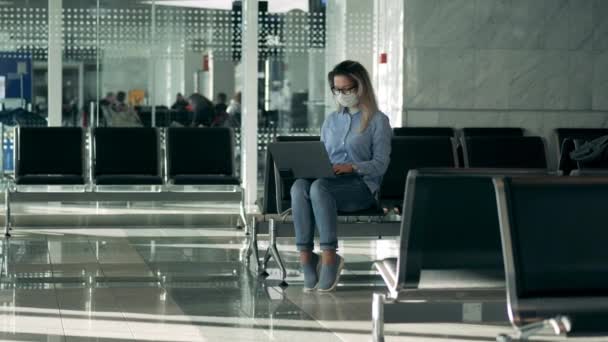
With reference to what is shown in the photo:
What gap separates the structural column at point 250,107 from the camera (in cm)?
1362

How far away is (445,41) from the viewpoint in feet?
41.6

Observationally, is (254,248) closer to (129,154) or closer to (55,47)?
(129,154)

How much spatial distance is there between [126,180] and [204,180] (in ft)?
2.35

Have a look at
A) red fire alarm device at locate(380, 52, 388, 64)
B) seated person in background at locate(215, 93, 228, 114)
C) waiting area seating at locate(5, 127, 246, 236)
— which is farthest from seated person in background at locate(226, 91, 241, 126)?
waiting area seating at locate(5, 127, 246, 236)

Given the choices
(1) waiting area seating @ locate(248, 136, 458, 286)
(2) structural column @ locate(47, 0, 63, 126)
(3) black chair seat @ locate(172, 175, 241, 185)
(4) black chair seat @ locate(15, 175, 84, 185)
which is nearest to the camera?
(1) waiting area seating @ locate(248, 136, 458, 286)

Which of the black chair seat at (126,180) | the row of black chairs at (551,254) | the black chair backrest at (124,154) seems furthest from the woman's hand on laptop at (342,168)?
the black chair backrest at (124,154)

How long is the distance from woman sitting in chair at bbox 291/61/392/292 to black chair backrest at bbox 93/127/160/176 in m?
3.75

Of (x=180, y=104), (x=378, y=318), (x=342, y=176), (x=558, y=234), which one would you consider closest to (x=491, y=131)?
(x=180, y=104)

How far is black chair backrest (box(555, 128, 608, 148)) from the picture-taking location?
10539 mm

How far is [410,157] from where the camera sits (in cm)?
870

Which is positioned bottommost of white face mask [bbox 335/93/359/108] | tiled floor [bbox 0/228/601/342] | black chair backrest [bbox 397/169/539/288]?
tiled floor [bbox 0/228/601/342]

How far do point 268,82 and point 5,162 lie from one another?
3.20m

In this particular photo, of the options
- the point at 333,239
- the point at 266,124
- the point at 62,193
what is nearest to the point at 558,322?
the point at 333,239

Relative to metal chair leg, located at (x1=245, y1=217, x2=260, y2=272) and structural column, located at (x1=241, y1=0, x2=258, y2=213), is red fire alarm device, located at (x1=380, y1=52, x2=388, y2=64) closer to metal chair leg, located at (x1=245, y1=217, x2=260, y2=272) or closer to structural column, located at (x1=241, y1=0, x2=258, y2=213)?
structural column, located at (x1=241, y1=0, x2=258, y2=213)
